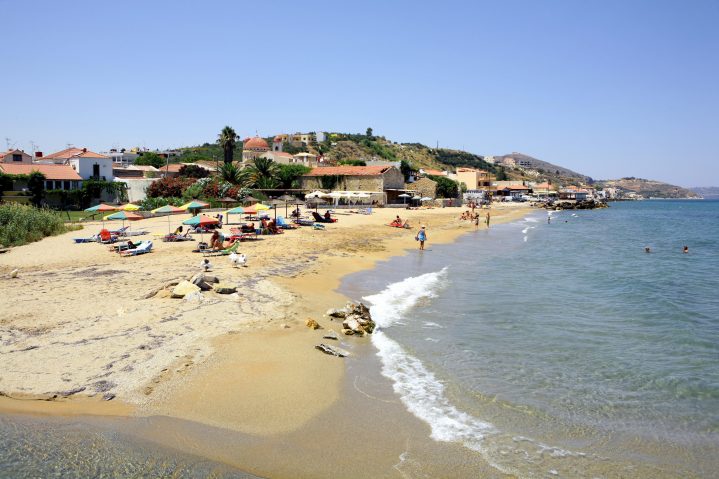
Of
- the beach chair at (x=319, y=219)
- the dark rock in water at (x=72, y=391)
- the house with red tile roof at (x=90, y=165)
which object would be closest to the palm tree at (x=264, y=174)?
the house with red tile roof at (x=90, y=165)

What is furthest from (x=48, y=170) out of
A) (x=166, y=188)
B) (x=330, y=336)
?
(x=330, y=336)

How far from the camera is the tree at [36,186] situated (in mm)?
41094

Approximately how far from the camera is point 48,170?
4472 cm

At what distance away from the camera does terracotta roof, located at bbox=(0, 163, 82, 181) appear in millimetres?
42791

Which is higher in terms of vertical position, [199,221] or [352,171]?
[352,171]

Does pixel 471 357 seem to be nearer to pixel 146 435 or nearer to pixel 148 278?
pixel 146 435

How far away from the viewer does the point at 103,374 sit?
846 centimetres

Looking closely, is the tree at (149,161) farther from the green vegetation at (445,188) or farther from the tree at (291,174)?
the green vegetation at (445,188)

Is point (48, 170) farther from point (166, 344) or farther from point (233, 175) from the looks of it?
point (166, 344)

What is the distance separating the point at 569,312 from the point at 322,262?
32.8 feet

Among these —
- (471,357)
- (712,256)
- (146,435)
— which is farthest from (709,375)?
(712,256)

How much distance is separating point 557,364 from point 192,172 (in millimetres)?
54689

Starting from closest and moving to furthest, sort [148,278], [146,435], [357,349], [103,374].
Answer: [146,435] < [103,374] < [357,349] < [148,278]

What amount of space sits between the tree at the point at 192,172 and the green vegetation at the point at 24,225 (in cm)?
3137
